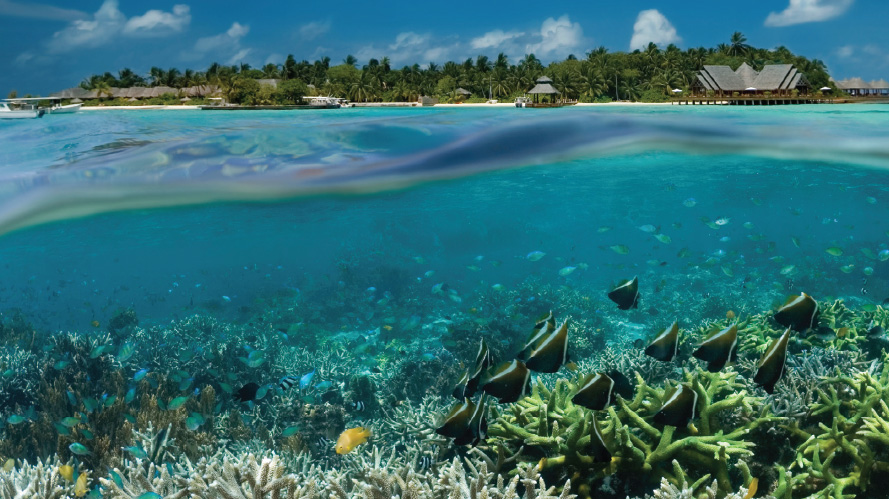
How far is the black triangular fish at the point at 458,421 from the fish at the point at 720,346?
163cm

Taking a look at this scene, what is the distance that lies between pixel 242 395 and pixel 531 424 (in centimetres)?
322

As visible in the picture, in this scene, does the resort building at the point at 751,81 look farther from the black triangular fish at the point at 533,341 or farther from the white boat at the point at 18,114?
the black triangular fish at the point at 533,341

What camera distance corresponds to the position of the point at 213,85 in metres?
85.2

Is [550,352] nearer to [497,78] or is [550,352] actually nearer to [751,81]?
[751,81]

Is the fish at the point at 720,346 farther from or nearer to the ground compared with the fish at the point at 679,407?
farther from the ground

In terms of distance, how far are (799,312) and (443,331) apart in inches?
393

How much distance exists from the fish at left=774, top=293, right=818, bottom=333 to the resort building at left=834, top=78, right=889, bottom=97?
80.1 meters

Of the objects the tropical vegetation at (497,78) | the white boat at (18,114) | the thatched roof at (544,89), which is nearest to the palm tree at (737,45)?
the tropical vegetation at (497,78)

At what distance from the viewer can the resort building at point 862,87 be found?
234 ft

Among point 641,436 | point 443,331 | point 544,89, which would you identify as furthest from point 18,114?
point 544,89

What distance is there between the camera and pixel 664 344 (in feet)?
15.4

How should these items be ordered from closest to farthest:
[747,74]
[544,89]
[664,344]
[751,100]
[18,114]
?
1. [664,344]
2. [18,114]
3. [751,100]
4. [747,74]
5. [544,89]

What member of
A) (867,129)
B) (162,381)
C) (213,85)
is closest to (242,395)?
(162,381)

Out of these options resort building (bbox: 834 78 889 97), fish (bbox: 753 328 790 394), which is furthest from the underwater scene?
resort building (bbox: 834 78 889 97)
